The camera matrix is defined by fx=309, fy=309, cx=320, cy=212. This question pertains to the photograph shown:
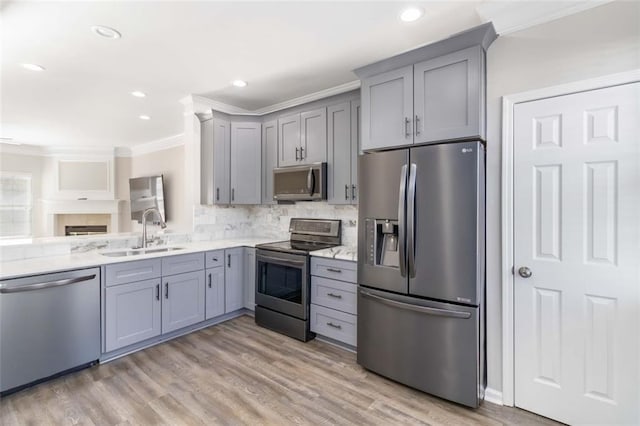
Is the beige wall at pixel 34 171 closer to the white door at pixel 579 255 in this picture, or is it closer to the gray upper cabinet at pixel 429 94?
the gray upper cabinet at pixel 429 94

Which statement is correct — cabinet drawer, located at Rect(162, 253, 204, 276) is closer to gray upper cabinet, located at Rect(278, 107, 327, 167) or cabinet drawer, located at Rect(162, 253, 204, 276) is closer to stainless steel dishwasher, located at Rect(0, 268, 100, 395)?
stainless steel dishwasher, located at Rect(0, 268, 100, 395)

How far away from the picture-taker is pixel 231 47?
2.50 m

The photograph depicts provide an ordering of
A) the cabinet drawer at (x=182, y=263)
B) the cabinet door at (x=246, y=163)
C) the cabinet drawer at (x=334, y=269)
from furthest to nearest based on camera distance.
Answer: the cabinet door at (x=246, y=163) → the cabinet drawer at (x=182, y=263) → the cabinet drawer at (x=334, y=269)

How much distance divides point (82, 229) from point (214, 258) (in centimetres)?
553

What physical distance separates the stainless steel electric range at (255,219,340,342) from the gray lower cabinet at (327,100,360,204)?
1.49 ft

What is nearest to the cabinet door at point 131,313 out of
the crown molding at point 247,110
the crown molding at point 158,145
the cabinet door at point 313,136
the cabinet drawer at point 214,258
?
the cabinet drawer at point 214,258

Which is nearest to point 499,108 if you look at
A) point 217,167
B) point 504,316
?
point 504,316

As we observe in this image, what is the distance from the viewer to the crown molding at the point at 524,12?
1.81 m

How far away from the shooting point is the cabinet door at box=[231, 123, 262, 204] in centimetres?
387

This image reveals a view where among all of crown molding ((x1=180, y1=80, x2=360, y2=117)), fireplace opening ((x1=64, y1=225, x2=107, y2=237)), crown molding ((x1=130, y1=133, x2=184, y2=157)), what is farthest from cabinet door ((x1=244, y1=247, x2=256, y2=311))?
fireplace opening ((x1=64, y1=225, x2=107, y2=237))

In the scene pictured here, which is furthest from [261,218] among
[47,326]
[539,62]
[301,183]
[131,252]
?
[539,62]

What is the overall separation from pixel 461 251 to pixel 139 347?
9.48 ft

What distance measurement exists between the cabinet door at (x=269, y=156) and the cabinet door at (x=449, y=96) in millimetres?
1986

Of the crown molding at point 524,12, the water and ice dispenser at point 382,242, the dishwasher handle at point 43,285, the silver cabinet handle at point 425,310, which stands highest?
the crown molding at point 524,12
